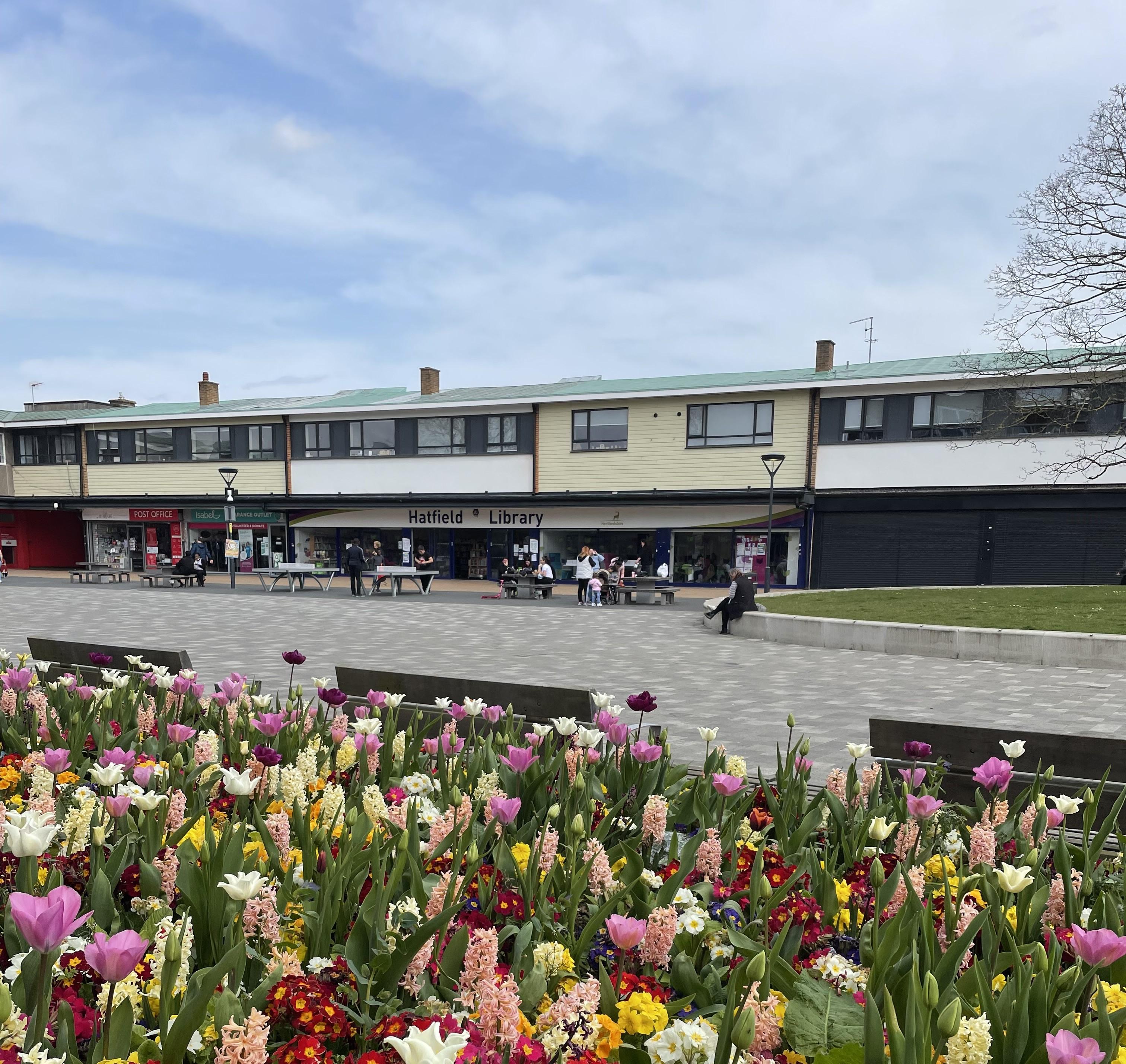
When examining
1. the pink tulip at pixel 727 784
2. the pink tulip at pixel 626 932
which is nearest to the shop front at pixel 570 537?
the pink tulip at pixel 727 784

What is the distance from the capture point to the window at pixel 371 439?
32.8 meters

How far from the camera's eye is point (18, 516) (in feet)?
132

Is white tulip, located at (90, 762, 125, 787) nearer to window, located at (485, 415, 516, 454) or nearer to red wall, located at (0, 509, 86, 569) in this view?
window, located at (485, 415, 516, 454)

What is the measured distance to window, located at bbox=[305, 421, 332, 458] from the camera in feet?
111

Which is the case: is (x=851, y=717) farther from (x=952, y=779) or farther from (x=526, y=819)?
(x=526, y=819)

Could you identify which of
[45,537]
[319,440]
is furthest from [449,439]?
[45,537]

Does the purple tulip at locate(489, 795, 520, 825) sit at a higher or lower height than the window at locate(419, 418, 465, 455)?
lower

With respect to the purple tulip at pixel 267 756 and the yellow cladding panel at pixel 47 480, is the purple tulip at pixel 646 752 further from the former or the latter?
the yellow cladding panel at pixel 47 480

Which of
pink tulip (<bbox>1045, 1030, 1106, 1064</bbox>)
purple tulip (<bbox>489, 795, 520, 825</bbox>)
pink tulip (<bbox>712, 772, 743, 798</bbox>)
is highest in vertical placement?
pink tulip (<bbox>1045, 1030, 1106, 1064</bbox>)

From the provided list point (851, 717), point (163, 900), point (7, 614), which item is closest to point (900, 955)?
point (163, 900)

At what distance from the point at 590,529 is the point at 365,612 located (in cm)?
1246

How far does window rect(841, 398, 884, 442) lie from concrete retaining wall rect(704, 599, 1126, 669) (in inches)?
556

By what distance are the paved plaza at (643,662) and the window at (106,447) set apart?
18.0 m

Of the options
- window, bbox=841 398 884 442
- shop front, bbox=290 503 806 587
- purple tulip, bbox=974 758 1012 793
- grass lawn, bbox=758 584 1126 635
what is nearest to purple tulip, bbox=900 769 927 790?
purple tulip, bbox=974 758 1012 793
